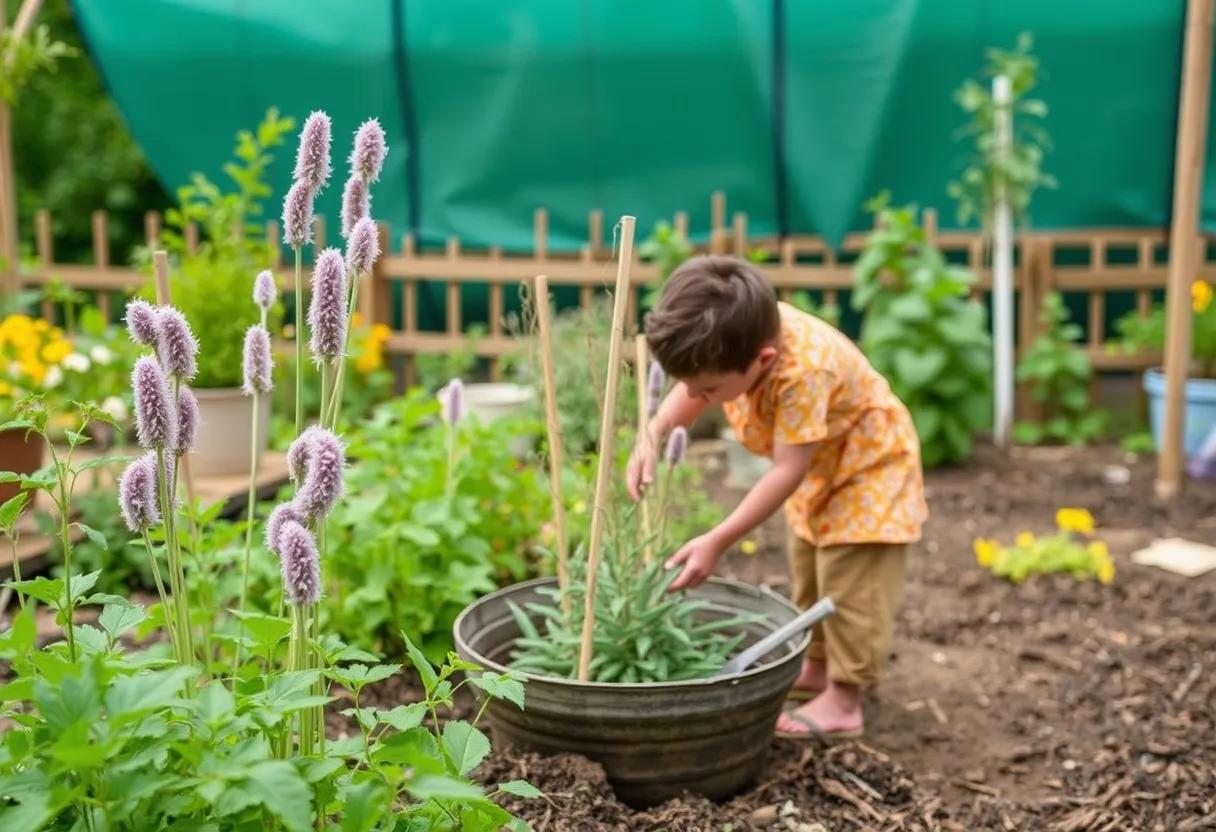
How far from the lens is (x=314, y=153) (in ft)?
4.53

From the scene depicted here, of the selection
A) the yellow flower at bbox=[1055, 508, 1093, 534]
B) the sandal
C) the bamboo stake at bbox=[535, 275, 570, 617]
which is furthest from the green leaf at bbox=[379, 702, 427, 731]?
the yellow flower at bbox=[1055, 508, 1093, 534]

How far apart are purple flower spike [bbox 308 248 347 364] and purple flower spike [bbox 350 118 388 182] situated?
0.50 ft

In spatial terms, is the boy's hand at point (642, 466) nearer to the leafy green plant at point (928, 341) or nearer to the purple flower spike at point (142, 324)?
the purple flower spike at point (142, 324)

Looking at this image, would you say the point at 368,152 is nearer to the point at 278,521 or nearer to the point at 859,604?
the point at 278,521

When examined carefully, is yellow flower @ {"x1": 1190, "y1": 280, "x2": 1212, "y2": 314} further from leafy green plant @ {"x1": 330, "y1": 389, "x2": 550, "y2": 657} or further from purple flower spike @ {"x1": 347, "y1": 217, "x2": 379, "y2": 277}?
purple flower spike @ {"x1": 347, "y1": 217, "x2": 379, "y2": 277}

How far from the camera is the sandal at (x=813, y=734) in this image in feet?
8.20

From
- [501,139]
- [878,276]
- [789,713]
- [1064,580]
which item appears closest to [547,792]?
[789,713]

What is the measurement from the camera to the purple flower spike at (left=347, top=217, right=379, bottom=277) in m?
1.40

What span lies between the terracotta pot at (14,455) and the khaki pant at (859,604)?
2.09 m

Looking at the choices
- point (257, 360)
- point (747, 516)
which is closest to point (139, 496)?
point (257, 360)

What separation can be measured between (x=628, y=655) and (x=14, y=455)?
78.3 inches

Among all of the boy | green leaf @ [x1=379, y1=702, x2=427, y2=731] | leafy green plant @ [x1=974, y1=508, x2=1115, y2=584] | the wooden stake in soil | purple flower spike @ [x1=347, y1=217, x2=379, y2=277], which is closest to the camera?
green leaf @ [x1=379, y1=702, x2=427, y2=731]

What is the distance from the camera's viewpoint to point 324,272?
1.31 m

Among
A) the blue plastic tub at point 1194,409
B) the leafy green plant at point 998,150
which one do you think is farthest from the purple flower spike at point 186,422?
the leafy green plant at point 998,150
